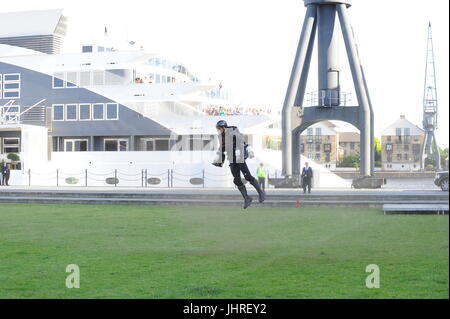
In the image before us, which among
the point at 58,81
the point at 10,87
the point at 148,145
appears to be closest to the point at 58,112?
the point at 58,81

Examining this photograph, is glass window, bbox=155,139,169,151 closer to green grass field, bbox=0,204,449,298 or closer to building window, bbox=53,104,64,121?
building window, bbox=53,104,64,121

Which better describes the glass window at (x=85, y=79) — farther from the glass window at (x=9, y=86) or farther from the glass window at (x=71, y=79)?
Answer: the glass window at (x=9, y=86)

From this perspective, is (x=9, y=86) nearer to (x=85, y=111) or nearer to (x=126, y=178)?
(x=85, y=111)

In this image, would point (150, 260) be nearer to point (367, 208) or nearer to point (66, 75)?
point (367, 208)

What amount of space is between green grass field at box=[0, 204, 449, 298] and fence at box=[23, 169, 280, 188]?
21.9 meters

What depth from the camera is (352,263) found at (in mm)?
9617

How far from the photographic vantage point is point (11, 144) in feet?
159

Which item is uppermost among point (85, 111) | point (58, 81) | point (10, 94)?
point (58, 81)

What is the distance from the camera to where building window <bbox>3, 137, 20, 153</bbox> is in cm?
4803

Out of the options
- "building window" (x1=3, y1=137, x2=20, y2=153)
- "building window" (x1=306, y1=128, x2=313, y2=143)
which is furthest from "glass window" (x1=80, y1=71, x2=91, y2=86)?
"building window" (x1=306, y1=128, x2=313, y2=143)

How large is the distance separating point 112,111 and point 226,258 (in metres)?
35.6

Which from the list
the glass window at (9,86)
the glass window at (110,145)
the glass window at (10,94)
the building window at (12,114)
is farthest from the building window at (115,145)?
the glass window at (9,86)

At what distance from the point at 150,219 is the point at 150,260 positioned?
27.3ft
